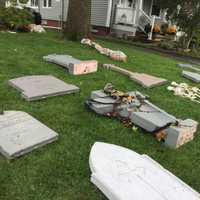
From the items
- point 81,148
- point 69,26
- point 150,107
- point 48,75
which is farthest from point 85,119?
point 69,26

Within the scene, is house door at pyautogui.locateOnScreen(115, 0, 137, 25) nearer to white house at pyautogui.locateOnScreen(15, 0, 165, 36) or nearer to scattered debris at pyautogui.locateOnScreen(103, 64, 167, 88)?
white house at pyautogui.locateOnScreen(15, 0, 165, 36)

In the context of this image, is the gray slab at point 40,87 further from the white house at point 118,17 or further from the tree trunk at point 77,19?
the white house at point 118,17

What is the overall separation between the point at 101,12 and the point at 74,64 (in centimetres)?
1082

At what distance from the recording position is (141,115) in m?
3.08

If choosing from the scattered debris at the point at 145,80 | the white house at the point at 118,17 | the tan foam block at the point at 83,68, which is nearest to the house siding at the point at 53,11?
the white house at the point at 118,17

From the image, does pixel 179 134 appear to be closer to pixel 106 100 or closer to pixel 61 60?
pixel 106 100

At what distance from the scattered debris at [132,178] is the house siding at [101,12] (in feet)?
42.3

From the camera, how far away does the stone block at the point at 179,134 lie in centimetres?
278

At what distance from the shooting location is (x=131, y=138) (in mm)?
2930

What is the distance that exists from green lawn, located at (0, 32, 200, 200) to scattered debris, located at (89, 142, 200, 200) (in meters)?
0.13

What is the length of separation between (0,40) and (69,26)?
2360mm

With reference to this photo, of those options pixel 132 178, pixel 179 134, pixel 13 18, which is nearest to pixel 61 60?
pixel 179 134

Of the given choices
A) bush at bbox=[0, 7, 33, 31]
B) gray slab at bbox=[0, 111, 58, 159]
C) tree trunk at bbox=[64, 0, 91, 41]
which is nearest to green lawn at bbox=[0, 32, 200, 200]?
gray slab at bbox=[0, 111, 58, 159]

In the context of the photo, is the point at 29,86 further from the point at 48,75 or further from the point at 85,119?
the point at 85,119
